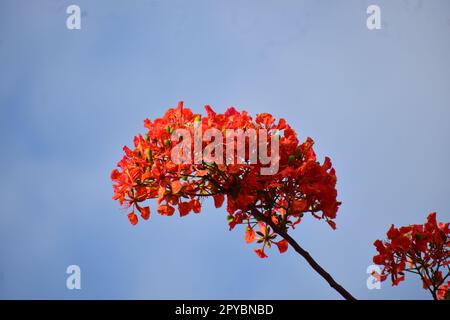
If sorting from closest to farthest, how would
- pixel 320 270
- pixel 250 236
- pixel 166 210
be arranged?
pixel 320 270
pixel 166 210
pixel 250 236

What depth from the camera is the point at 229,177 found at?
3.50 metres

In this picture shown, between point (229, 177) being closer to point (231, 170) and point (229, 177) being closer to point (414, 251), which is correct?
point (231, 170)

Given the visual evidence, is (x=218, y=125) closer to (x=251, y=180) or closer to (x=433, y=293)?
(x=251, y=180)

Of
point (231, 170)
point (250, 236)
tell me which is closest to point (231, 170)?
point (231, 170)

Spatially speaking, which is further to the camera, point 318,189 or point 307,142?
point 307,142

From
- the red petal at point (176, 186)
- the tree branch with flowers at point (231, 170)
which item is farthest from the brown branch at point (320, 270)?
the red petal at point (176, 186)

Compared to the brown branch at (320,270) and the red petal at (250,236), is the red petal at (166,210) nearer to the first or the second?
the red petal at (250,236)

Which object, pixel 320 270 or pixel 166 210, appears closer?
pixel 320 270

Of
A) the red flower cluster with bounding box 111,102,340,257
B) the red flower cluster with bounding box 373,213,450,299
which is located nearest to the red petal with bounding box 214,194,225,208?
the red flower cluster with bounding box 111,102,340,257

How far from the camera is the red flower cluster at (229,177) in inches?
136

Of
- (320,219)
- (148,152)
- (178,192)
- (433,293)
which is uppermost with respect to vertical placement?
(148,152)

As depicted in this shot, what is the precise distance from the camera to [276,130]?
3.77m
